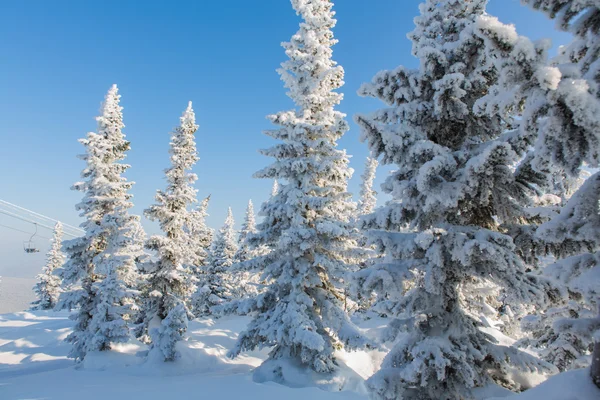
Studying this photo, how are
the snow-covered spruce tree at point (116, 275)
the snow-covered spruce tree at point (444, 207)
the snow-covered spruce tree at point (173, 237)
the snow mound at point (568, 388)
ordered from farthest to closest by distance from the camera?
1. the snow-covered spruce tree at point (173, 237)
2. the snow-covered spruce tree at point (116, 275)
3. the snow-covered spruce tree at point (444, 207)
4. the snow mound at point (568, 388)

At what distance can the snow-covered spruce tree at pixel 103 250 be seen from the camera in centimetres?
1745

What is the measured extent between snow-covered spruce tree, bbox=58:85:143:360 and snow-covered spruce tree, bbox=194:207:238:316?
42.4 feet

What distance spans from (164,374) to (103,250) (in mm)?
8288

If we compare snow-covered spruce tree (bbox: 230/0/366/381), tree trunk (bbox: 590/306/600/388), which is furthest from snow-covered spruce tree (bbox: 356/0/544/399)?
snow-covered spruce tree (bbox: 230/0/366/381)

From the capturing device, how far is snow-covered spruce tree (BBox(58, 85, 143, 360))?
57.3ft

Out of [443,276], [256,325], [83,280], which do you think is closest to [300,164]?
[256,325]

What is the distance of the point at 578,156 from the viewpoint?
3.09 m

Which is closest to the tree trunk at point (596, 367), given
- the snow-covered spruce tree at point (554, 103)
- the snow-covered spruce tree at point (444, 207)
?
the snow-covered spruce tree at point (554, 103)

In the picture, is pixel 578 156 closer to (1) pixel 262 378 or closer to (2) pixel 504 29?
(2) pixel 504 29

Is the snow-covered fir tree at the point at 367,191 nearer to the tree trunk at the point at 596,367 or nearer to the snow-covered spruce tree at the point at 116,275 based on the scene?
the snow-covered spruce tree at the point at 116,275

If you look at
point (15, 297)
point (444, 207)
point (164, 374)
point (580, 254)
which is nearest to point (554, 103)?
point (580, 254)

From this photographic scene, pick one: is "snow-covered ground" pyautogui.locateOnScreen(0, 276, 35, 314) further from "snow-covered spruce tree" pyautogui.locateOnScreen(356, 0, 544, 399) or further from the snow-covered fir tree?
"snow-covered spruce tree" pyautogui.locateOnScreen(356, 0, 544, 399)

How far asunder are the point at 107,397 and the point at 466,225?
11.4m

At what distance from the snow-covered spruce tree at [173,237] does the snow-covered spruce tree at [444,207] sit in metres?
15.8
